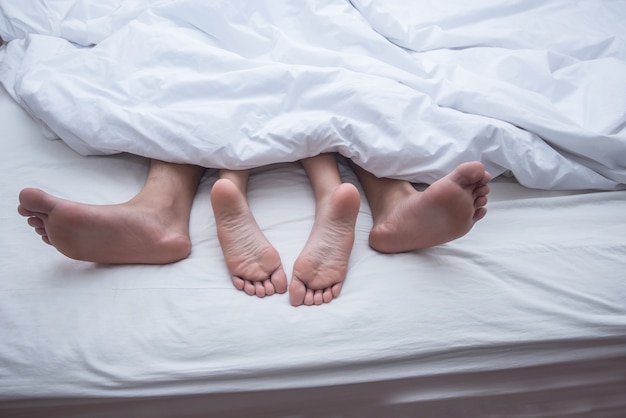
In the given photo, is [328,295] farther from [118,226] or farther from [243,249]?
[118,226]

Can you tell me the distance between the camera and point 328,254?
2.39ft

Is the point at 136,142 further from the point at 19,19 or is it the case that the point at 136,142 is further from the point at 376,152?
the point at 19,19

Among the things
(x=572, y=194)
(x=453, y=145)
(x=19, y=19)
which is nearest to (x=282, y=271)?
(x=453, y=145)

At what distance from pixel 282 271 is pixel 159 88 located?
0.38 metres

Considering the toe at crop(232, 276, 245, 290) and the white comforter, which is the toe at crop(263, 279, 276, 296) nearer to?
the toe at crop(232, 276, 245, 290)

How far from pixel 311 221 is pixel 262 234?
9cm

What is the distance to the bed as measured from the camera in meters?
0.67

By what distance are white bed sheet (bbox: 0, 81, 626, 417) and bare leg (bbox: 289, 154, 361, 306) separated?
2 cm

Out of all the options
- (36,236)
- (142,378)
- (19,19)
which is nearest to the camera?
(142,378)

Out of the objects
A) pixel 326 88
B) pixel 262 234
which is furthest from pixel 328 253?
pixel 326 88

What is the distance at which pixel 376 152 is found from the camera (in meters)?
0.78

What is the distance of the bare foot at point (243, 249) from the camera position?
718mm

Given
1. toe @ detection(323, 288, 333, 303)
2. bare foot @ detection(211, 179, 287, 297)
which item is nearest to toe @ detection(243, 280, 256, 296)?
bare foot @ detection(211, 179, 287, 297)

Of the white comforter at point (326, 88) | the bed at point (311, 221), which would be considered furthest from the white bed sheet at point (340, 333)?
the white comforter at point (326, 88)
